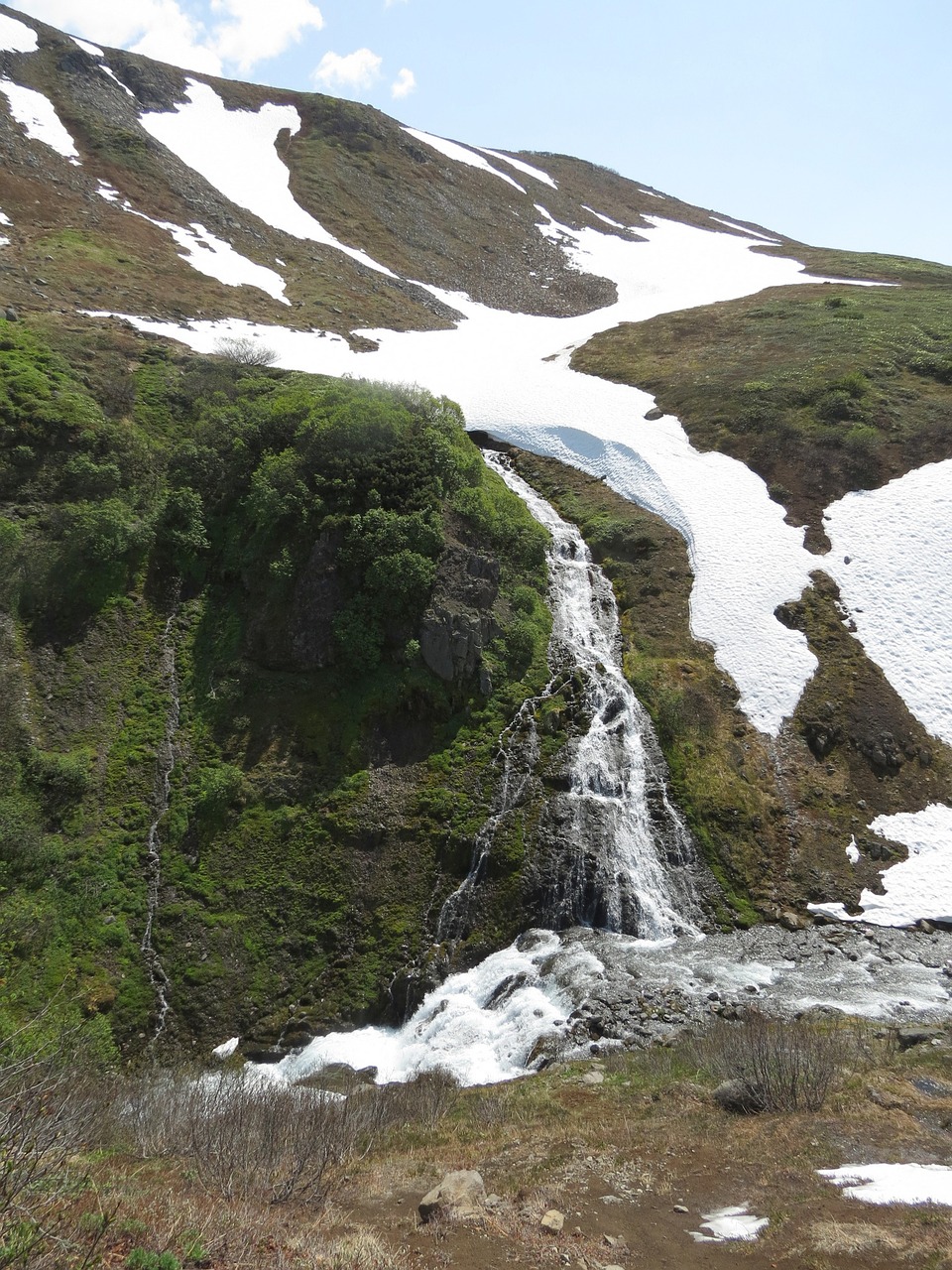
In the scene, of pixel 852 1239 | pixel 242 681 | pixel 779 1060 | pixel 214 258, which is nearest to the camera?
pixel 852 1239

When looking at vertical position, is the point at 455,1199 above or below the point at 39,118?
below

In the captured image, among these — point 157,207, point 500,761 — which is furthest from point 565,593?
point 157,207

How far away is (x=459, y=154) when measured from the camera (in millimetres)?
85125

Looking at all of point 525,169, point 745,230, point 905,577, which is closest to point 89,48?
point 525,169

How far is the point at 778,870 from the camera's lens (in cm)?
1983

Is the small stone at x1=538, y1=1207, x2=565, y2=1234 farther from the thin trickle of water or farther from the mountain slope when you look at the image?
the thin trickle of water

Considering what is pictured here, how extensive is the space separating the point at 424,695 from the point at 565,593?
8.22 m

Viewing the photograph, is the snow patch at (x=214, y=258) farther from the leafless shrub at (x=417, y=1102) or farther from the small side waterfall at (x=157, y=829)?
the leafless shrub at (x=417, y=1102)

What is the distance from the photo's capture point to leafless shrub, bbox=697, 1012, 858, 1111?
35.5 ft

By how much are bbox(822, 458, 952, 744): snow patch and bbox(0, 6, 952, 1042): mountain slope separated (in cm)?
21

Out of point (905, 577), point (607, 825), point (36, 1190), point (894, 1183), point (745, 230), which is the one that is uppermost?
point (745, 230)

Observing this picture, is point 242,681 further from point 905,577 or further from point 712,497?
point 905,577

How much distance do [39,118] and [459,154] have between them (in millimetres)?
46672

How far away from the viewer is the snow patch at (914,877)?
61.1 feet
